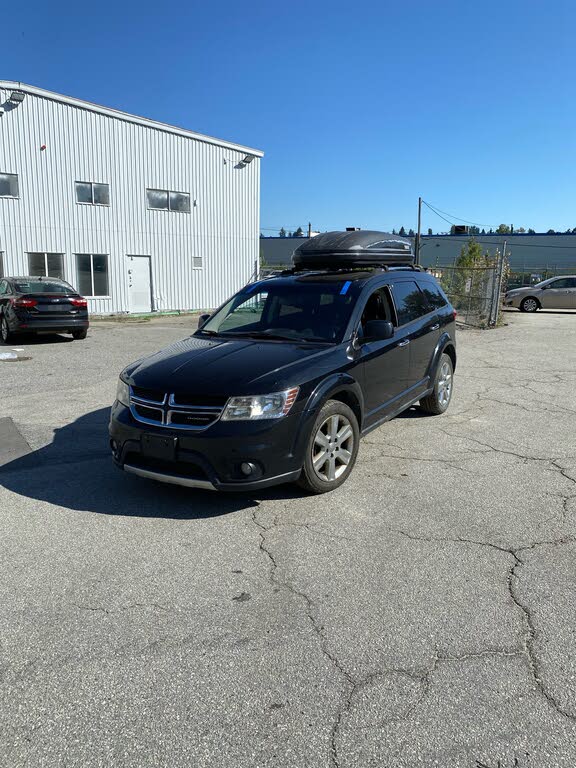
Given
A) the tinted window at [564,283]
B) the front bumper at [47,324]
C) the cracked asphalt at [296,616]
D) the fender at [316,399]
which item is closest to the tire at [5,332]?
the front bumper at [47,324]

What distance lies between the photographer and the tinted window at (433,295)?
7.21 m

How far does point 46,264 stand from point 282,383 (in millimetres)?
20182

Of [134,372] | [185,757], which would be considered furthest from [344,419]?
[185,757]

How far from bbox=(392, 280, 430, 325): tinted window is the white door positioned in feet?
63.2

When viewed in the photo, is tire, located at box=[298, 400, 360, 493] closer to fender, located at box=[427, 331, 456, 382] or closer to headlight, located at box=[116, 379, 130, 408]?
headlight, located at box=[116, 379, 130, 408]

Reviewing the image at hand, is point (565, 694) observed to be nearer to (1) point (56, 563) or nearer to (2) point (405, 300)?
(1) point (56, 563)

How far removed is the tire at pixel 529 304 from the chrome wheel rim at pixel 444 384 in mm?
18654

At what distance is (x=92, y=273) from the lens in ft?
76.2

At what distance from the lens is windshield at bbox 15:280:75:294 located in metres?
14.0

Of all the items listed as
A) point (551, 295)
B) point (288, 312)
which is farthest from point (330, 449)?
point (551, 295)

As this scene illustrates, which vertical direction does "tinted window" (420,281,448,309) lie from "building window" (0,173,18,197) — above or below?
below

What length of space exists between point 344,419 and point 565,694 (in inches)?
105

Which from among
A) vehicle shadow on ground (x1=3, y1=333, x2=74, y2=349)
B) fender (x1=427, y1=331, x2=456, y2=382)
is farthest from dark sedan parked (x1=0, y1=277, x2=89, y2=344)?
fender (x1=427, y1=331, x2=456, y2=382)

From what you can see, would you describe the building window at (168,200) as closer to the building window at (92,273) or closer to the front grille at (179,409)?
the building window at (92,273)
